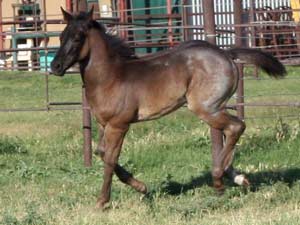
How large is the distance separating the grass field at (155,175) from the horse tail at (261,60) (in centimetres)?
110

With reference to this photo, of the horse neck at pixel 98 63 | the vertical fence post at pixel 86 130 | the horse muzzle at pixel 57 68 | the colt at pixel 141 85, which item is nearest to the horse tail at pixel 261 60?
the colt at pixel 141 85

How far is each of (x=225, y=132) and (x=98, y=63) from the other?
135cm

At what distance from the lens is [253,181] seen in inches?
368

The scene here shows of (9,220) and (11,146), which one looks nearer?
(9,220)

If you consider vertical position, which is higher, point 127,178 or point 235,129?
point 235,129

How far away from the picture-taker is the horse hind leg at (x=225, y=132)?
8477mm

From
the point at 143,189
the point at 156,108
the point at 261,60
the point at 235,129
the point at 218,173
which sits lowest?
the point at 143,189

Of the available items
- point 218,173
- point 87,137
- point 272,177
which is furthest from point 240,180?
point 87,137

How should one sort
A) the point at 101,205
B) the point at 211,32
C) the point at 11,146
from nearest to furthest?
the point at 101,205, the point at 211,32, the point at 11,146

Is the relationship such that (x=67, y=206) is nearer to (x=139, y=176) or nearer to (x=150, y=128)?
(x=139, y=176)

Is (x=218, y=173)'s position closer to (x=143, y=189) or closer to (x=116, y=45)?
(x=143, y=189)

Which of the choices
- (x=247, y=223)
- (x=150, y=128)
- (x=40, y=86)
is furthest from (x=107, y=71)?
(x=40, y=86)

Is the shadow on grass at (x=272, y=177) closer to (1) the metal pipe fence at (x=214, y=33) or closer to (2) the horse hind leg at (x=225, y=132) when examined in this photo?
(2) the horse hind leg at (x=225, y=132)

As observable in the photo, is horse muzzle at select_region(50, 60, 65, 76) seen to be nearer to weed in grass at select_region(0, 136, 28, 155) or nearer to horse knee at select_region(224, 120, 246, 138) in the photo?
horse knee at select_region(224, 120, 246, 138)
